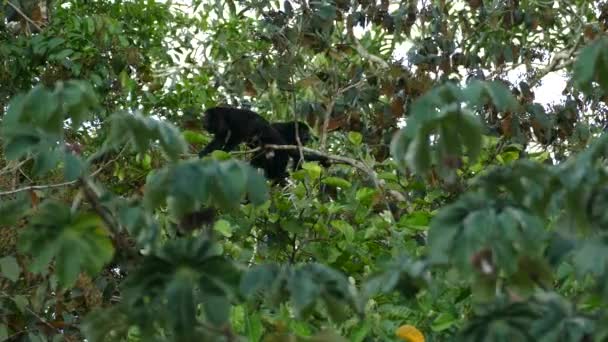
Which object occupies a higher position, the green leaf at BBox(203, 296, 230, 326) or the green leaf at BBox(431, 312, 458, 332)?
the green leaf at BBox(431, 312, 458, 332)

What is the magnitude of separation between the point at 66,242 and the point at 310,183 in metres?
2.90

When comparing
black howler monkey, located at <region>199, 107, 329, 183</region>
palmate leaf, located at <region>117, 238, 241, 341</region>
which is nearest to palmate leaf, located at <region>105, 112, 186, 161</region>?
palmate leaf, located at <region>117, 238, 241, 341</region>

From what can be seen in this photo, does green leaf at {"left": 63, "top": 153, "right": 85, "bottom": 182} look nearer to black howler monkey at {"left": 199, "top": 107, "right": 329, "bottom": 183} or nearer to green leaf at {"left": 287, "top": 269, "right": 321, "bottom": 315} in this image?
green leaf at {"left": 287, "top": 269, "right": 321, "bottom": 315}

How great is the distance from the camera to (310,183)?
443 centimetres

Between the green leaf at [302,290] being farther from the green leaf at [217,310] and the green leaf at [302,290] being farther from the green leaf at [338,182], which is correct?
the green leaf at [338,182]

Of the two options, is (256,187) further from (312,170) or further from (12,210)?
(312,170)

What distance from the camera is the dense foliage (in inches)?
59.9

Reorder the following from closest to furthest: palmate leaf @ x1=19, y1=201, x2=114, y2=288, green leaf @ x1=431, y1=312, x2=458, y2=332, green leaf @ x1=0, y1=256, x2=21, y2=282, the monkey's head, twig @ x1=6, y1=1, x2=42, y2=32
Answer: palmate leaf @ x1=19, y1=201, x2=114, y2=288 → green leaf @ x1=431, y1=312, x2=458, y2=332 → green leaf @ x1=0, y1=256, x2=21, y2=282 → twig @ x1=6, y1=1, x2=42, y2=32 → the monkey's head

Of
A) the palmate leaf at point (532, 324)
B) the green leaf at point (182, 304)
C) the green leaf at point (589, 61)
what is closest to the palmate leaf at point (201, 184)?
the green leaf at point (182, 304)

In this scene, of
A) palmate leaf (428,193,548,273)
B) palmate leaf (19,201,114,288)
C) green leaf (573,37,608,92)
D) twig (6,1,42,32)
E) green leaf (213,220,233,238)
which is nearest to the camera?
palmate leaf (428,193,548,273)

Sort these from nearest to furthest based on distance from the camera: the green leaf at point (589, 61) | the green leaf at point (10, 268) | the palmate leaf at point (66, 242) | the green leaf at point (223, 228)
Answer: the palmate leaf at point (66, 242), the green leaf at point (589, 61), the green leaf at point (10, 268), the green leaf at point (223, 228)

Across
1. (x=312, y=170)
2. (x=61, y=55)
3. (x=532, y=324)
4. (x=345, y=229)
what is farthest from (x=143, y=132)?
(x=61, y=55)

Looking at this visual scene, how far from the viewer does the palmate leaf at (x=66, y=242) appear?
154cm

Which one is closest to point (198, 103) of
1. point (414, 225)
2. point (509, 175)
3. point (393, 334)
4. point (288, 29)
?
point (288, 29)
